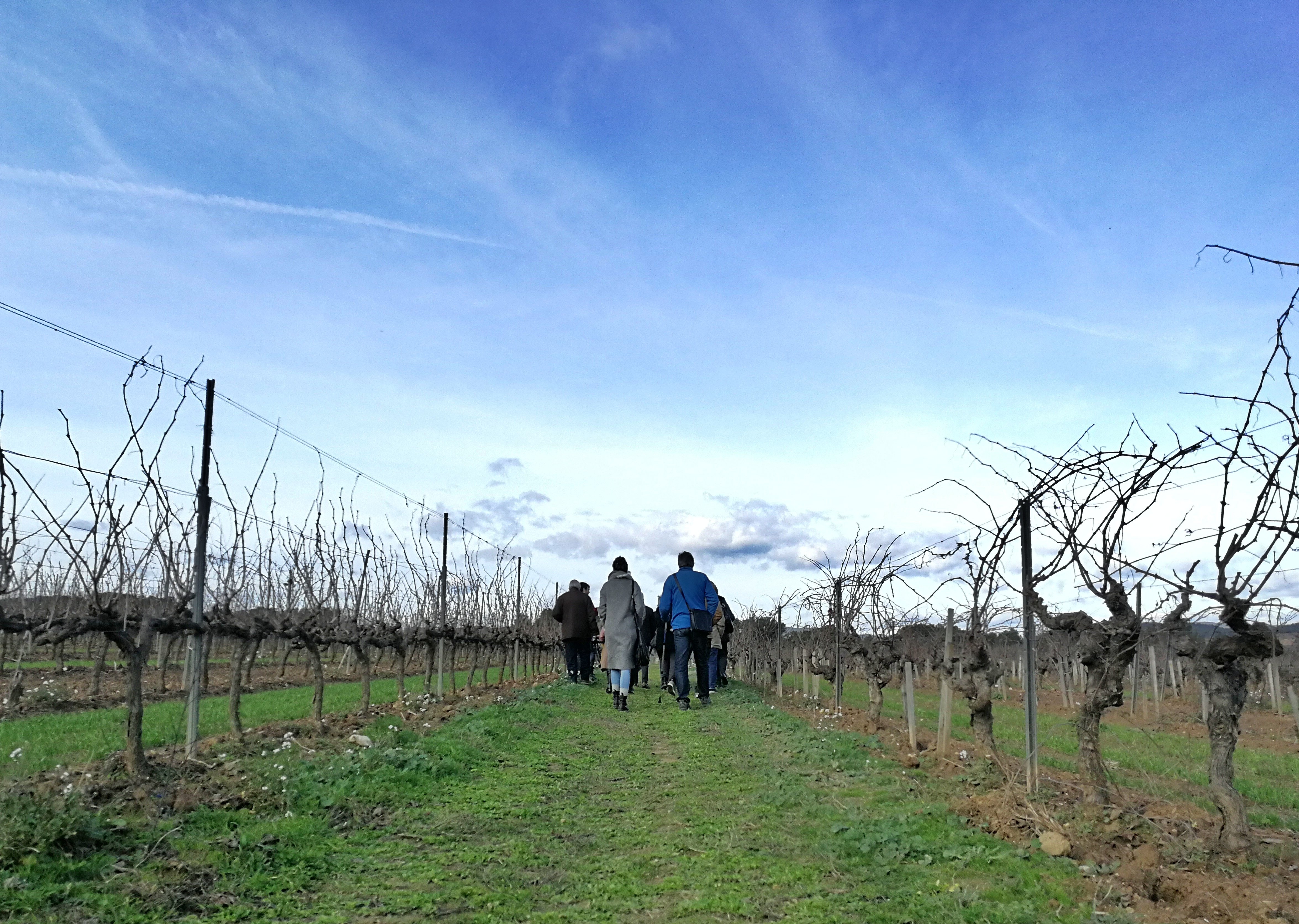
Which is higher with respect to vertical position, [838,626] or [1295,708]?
[838,626]

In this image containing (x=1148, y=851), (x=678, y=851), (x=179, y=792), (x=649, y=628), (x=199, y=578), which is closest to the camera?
(x=1148, y=851)

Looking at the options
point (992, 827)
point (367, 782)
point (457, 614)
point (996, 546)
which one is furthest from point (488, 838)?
point (457, 614)

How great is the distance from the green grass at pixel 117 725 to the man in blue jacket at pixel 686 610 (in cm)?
434

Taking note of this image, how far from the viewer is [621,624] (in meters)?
11.8

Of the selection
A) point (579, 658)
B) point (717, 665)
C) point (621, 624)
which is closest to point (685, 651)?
point (621, 624)

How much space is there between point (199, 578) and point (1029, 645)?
6.15m

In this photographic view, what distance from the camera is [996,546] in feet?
20.2

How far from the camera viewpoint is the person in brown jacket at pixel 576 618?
15.0m

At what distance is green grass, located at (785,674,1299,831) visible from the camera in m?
7.34

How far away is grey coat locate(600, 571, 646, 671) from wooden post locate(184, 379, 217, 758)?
5297 millimetres

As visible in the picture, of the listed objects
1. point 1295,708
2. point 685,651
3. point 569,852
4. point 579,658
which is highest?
point 685,651

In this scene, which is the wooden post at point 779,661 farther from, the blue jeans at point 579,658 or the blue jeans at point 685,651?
the blue jeans at point 685,651

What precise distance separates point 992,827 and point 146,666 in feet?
76.2

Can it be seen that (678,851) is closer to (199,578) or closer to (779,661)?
(199,578)
